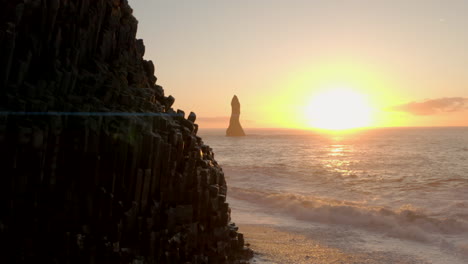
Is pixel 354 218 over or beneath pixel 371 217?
beneath

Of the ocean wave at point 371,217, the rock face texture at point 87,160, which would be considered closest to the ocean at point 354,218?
the ocean wave at point 371,217

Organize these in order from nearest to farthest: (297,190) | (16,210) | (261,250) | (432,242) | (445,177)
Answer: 1. (16,210)
2. (261,250)
3. (432,242)
4. (297,190)
5. (445,177)

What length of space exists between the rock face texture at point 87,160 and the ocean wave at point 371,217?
1412 centimetres

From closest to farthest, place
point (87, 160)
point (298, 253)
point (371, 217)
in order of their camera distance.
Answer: point (87, 160), point (298, 253), point (371, 217)

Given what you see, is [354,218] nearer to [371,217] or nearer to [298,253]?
[371,217]

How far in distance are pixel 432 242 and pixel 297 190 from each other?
1821 cm

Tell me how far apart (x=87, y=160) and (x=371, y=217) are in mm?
21420

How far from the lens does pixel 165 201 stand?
1339 cm

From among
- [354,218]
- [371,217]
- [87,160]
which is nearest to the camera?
[87,160]

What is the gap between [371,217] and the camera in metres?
26.5

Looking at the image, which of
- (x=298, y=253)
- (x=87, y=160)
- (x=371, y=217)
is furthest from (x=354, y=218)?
(x=87, y=160)

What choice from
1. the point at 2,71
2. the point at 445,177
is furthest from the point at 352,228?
the point at 445,177

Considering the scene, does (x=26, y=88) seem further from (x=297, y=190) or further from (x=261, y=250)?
(x=297, y=190)

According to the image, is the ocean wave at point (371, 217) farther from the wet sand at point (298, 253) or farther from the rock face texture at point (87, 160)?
the rock face texture at point (87, 160)
